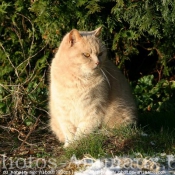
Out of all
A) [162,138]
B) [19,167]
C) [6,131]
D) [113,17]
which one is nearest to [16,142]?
[6,131]

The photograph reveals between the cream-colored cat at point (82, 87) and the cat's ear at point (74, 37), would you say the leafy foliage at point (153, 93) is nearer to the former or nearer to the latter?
the cream-colored cat at point (82, 87)

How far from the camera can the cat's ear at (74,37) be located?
440 cm

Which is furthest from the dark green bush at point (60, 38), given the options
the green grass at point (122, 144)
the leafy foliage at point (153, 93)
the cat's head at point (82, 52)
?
the green grass at point (122, 144)

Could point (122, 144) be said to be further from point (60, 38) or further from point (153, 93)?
point (153, 93)

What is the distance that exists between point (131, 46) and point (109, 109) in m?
1.64

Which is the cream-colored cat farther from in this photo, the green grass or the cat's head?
the green grass

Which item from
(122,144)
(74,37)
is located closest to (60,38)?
(74,37)

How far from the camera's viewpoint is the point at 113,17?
5785 millimetres

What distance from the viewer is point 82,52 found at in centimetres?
448

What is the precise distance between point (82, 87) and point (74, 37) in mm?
532

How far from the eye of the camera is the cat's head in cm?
A: 448

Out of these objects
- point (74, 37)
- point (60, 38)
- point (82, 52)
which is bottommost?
point (82, 52)

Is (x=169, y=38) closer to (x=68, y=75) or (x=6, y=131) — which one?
(x=68, y=75)

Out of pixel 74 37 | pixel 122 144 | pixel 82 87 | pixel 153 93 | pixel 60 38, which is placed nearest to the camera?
pixel 122 144
